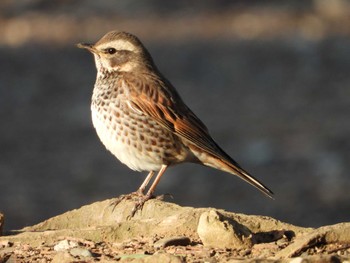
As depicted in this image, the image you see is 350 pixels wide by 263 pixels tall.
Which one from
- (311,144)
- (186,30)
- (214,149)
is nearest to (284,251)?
(214,149)

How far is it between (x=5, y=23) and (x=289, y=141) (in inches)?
423

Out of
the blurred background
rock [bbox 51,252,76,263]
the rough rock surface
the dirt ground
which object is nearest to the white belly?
the dirt ground

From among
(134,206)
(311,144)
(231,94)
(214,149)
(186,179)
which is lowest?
(134,206)

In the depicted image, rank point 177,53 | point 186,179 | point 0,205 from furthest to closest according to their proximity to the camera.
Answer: point 177,53
point 186,179
point 0,205

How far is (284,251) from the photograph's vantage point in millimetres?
7496

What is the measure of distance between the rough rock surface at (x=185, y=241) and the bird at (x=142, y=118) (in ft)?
5.16

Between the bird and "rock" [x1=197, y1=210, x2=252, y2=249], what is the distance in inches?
91.7

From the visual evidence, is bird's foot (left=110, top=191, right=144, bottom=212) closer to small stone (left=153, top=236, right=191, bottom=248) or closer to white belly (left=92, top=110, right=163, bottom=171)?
white belly (left=92, top=110, right=163, bottom=171)

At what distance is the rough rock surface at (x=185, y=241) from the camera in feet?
24.9

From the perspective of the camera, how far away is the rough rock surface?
759cm

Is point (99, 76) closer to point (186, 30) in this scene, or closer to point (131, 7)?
point (186, 30)

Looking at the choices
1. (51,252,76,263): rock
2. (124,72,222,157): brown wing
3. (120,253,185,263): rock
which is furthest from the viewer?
(124,72,222,157): brown wing

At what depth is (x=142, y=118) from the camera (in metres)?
10.3

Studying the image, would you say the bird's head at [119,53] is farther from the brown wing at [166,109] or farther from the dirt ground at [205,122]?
the dirt ground at [205,122]
